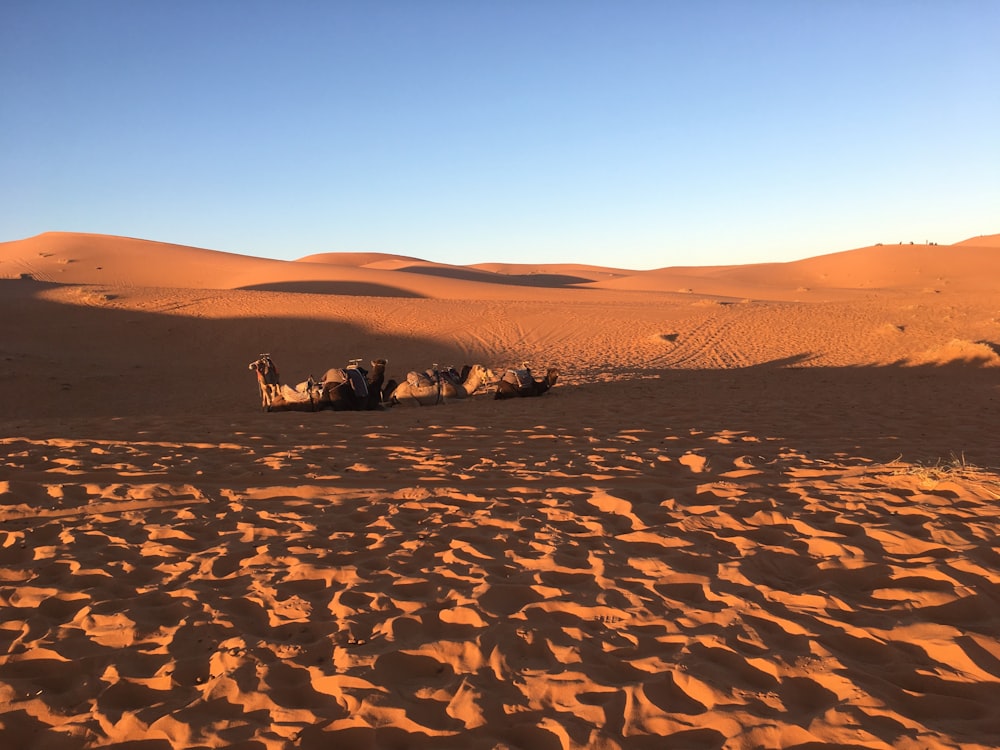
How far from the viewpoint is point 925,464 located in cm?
549

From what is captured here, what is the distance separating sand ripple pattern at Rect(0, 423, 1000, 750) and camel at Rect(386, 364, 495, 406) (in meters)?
5.32

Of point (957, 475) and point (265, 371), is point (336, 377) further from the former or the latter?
point (957, 475)

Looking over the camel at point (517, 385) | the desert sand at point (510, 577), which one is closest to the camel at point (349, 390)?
the desert sand at point (510, 577)

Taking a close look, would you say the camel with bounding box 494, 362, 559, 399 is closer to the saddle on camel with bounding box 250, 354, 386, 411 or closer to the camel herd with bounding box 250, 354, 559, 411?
the camel herd with bounding box 250, 354, 559, 411

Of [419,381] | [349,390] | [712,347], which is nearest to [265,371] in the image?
[349,390]

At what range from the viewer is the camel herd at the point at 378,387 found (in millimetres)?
9868

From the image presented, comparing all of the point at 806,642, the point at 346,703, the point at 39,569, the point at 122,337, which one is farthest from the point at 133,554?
the point at 122,337

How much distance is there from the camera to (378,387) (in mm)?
10383

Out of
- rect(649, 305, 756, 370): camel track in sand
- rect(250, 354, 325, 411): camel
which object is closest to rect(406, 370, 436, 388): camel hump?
rect(250, 354, 325, 411): camel

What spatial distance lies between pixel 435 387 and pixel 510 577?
743 centimetres

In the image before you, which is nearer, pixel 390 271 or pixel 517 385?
pixel 517 385

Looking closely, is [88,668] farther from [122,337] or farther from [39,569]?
[122,337]

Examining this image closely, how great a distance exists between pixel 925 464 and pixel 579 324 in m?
17.3

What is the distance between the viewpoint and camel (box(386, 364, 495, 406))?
35.5 ft
